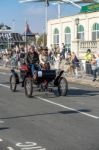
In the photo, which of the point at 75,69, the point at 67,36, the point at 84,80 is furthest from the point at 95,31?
the point at 84,80

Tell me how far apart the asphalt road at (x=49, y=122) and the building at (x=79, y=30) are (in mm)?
26554

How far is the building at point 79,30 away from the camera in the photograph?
47.3 meters

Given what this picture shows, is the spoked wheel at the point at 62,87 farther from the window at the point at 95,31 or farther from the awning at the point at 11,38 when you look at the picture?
the awning at the point at 11,38

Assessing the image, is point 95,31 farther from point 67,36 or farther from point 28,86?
point 28,86

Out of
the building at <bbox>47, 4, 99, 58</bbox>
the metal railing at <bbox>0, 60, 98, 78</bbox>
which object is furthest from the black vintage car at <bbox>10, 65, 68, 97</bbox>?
the building at <bbox>47, 4, 99, 58</bbox>

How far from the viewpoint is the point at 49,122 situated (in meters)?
12.7

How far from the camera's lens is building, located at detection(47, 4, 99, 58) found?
47.3 m

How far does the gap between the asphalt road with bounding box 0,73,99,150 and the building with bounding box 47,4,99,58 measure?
26554mm

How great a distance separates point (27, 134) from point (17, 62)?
26.1 metres

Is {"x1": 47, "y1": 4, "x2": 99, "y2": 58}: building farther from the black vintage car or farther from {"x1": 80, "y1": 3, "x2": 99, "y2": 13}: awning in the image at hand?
the black vintage car

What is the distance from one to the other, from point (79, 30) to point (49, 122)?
46061 millimetres

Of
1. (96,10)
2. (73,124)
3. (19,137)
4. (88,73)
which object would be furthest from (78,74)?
(96,10)

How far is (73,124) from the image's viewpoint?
12.4 meters

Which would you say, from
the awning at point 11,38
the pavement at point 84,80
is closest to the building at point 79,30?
the pavement at point 84,80
